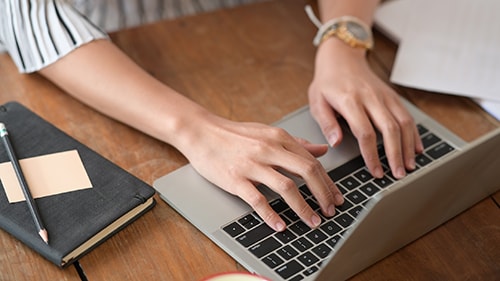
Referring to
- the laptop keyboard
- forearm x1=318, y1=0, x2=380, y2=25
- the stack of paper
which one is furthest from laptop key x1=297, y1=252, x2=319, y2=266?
forearm x1=318, y1=0, x2=380, y2=25

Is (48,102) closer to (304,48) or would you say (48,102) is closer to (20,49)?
(20,49)

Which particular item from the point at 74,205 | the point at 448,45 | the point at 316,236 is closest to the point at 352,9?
the point at 448,45

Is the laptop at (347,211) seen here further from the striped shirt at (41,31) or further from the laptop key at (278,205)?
the striped shirt at (41,31)

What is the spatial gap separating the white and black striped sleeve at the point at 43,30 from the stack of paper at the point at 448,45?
0.51m

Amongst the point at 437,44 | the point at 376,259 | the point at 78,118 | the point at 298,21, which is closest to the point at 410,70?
the point at 437,44

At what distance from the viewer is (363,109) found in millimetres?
1065

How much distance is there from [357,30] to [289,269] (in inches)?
20.9

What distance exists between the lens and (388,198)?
0.72 meters

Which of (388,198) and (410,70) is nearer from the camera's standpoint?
(388,198)

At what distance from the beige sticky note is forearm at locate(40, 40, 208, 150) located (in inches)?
4.4

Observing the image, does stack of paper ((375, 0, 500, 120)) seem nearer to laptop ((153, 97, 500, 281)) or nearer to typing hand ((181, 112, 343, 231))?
laptop ((153, 97, 500, 281))

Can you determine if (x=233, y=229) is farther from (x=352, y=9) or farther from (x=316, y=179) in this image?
(x=352, y=9)

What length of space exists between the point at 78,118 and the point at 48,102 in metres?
0.06

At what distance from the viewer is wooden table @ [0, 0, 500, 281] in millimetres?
868
